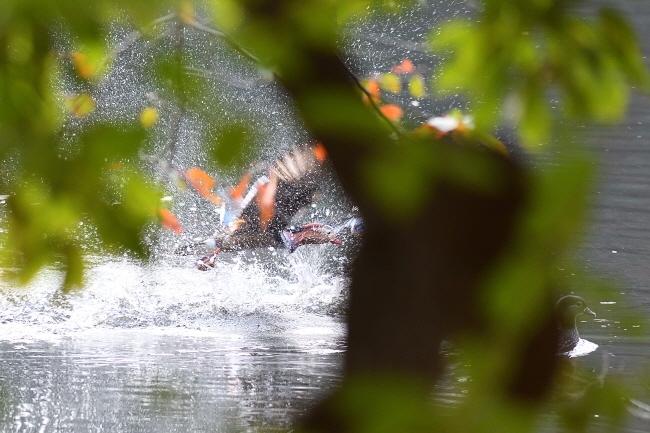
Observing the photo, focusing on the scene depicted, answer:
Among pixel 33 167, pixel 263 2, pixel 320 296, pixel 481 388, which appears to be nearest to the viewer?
pixel 481 388

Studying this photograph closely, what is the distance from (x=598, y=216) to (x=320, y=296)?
12.1 feet

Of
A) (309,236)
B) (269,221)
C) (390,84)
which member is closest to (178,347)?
(269,221)

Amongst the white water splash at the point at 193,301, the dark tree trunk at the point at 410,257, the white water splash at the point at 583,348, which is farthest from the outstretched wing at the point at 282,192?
the dark tree trunk at the point at 410,257

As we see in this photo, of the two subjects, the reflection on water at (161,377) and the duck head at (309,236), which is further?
the duck head at (309,236)

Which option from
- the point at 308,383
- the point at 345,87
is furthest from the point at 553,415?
the point at 308,383

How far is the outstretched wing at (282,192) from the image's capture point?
120 inches

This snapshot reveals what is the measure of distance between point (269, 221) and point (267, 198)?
52 centimetres

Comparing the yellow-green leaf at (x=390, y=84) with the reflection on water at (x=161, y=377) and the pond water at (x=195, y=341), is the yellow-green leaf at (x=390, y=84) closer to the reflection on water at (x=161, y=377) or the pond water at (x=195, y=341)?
the pond water at (x=195, y=341)

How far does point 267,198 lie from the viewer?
12.3 ft

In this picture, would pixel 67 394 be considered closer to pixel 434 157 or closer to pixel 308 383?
pixel 308 383

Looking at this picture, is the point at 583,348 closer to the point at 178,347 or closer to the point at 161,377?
the point at 161,377

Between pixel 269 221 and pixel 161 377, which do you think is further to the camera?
pixel 269 221

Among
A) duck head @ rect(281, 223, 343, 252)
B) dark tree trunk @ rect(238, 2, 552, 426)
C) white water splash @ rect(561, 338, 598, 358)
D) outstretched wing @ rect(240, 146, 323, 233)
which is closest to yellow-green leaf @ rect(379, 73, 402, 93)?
dark tree trunk @ rect(238, 2, 552, 426)

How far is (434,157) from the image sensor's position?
0.55 meters
